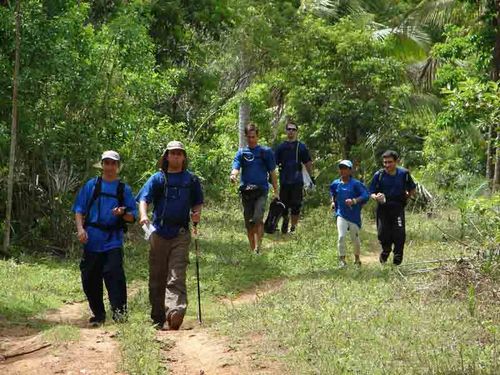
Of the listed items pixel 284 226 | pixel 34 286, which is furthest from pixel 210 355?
pixel 284 226

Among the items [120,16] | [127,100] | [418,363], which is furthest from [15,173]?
[418,363]

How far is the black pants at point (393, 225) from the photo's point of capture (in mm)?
11516

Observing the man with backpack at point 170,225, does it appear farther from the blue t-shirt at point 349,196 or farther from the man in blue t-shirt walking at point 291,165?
the man in blue t-shirt walking at point 291,165

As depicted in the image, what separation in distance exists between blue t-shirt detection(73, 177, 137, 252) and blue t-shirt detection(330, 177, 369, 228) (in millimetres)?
3872

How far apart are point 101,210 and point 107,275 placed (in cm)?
68

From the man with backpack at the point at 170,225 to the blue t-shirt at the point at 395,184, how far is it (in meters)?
3.68

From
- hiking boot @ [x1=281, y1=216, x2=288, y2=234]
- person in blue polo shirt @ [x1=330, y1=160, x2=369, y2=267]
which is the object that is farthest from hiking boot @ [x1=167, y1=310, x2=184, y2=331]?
hiking boot @ [x1=281, y1=216, x2=288, y2=234]

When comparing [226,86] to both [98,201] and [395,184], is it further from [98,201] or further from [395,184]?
[98,201]

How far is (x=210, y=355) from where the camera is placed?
22.6ft

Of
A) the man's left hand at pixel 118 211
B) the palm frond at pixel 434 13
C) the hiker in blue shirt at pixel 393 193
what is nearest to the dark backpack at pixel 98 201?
the man's left hand at pixel 118 211

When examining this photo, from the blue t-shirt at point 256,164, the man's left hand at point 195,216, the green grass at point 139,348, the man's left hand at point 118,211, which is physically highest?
the blue t-shirt at point 256,164

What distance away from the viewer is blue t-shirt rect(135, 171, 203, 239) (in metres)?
8.52

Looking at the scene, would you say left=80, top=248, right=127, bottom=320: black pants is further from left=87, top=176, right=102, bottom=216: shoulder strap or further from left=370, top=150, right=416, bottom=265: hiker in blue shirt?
Result: left=370, top=150, right=416, bottom=265: hiker in blue shirt

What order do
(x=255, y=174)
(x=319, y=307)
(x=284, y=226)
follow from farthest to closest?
(x=284, y=226) < (x=255, y=174) < (x=319, y=307)
